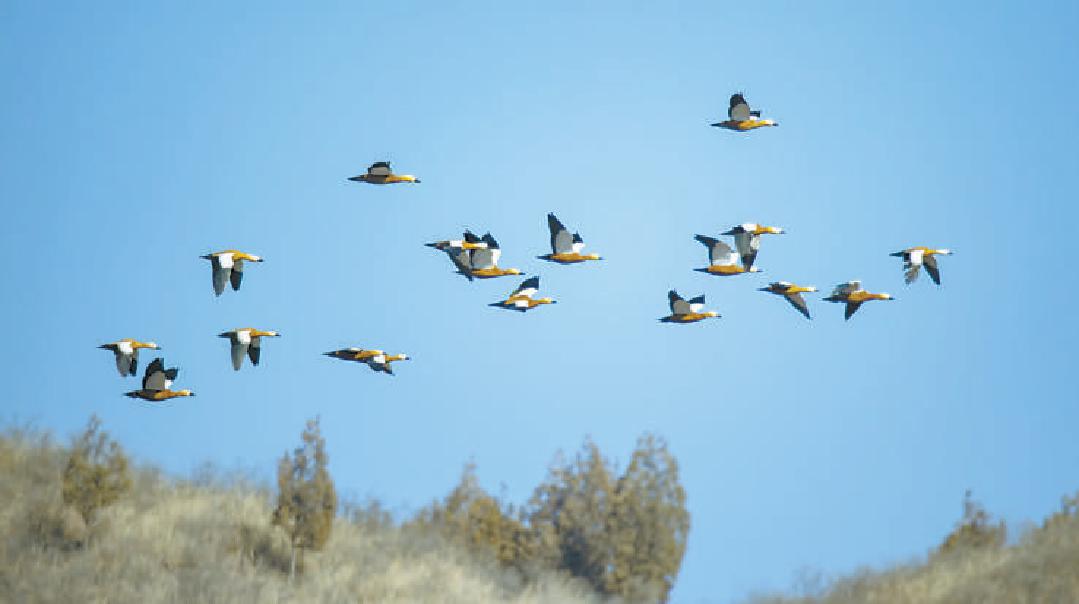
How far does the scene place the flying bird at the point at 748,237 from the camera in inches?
921

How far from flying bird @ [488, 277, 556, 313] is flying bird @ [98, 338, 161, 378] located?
6341 mm

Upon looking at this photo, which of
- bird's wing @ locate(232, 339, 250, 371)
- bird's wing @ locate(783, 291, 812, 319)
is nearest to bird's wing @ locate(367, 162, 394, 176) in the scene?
bird's wing @ locate(232, 339, 250, 371)

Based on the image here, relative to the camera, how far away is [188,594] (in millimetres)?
26828

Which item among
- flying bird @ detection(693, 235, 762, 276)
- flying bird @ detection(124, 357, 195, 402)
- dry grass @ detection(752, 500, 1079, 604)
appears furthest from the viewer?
dry grass @ detection(752, 500, 1079, 604)

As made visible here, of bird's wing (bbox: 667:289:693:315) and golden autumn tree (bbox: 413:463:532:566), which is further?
golden autumn tree (bbox: 413:463:532:566)

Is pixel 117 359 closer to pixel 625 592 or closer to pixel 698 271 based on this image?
pixel 698 271

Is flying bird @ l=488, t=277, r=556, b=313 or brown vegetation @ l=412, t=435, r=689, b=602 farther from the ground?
flying bird @ l=488, t=277, r=556, b=313

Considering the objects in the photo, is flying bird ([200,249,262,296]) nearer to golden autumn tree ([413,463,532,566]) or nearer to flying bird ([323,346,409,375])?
flying bird ([323,346,409,375])

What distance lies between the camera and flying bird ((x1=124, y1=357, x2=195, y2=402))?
2095 centimetres

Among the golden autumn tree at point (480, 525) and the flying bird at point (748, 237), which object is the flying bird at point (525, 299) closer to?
the flying bird at point (748, 237)

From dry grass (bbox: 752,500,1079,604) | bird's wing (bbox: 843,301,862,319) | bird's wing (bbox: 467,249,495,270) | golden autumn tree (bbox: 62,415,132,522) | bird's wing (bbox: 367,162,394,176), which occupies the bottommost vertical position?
dry grass (bbox: 752,500,1079,604)

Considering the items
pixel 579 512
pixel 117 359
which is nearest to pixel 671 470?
pixel 579 512

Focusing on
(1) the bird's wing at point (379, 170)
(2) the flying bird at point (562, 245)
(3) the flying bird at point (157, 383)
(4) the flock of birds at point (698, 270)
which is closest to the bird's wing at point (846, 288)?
(4) the flock of birds at point (698, 270)

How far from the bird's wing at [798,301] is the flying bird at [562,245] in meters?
3.75
